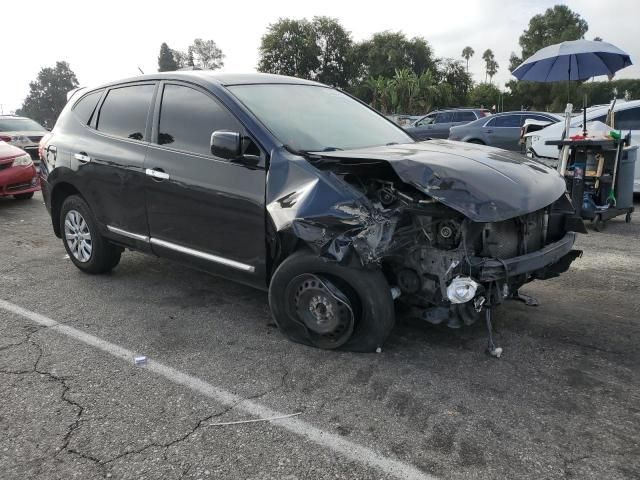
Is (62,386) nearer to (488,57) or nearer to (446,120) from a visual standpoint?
(446,120)

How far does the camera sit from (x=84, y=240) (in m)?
5.12

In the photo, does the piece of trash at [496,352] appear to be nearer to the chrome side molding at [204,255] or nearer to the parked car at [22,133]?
the chrome side molding at [204,255]

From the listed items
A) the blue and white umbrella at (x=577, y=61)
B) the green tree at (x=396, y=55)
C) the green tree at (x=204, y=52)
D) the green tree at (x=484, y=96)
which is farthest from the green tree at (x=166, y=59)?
the blue and white umbrella at (x=577, y=61)

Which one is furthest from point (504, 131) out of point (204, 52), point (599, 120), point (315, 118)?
point (204, 52)

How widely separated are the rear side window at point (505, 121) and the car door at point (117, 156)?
11.3 metres

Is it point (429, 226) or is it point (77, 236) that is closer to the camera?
point (429, 226)

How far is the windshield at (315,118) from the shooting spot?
3.71 meters

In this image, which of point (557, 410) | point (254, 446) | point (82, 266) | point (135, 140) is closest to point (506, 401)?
point (557, 410)

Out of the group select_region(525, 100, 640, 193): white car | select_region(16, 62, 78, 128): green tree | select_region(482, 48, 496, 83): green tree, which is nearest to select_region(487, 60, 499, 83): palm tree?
select_region(482, 48, 496, 83): green tree

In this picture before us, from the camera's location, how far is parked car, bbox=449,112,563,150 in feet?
43.7

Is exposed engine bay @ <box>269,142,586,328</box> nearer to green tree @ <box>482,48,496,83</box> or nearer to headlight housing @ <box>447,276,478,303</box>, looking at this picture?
headlight housing @ <box>447,276,478,303</box>

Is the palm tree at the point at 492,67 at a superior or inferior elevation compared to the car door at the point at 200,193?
superior

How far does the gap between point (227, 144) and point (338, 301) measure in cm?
124

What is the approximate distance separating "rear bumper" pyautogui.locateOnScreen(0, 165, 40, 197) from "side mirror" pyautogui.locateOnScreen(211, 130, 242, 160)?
7.17 meters
